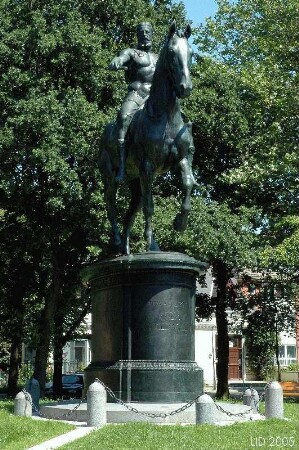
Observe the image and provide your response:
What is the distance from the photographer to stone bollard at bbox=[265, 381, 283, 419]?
1255 cm

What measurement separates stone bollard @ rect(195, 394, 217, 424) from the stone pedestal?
4.56 ft

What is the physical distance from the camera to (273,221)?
30250mm

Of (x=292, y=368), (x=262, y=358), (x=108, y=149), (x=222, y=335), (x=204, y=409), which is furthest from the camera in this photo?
(x=292, y=368)

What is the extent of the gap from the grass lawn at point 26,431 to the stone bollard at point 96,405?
0.33 metres

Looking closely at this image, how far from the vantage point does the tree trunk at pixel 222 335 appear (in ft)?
102

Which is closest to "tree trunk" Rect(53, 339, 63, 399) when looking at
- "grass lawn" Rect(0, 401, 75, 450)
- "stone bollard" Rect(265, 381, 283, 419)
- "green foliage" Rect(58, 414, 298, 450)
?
"grass lawn" Rect(0, 401, 75, 450)

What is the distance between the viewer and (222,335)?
3178 centimetres

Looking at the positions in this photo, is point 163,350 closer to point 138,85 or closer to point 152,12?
point 138,85

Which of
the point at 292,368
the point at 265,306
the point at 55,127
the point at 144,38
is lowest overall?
the point at 292,368

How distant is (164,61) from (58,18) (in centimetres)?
1587

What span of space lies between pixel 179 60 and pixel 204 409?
551cm

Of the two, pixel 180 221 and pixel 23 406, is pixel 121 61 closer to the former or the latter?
pixel 180 221

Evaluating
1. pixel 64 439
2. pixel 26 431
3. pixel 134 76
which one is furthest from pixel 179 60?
pixel 26 431

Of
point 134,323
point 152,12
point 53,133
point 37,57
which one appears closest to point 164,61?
point 134,323
